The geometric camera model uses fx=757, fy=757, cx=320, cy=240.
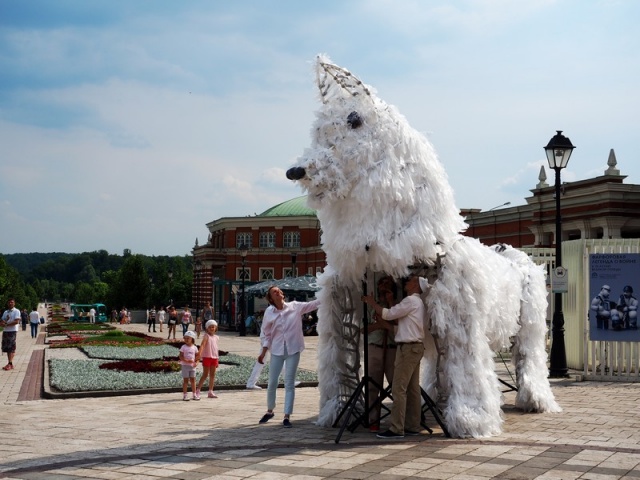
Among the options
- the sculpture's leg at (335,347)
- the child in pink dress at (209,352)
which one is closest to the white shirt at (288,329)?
the sculpture's leg at (335,347)

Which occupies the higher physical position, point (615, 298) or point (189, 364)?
point (615, 298)

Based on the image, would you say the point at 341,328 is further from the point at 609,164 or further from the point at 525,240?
the point at 525,240

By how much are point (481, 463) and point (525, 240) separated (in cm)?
4262

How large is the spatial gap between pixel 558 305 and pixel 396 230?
26.7 feet

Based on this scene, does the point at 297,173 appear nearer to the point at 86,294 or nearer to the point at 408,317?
the point at 408,317

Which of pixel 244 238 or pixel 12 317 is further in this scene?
pixel 244 238

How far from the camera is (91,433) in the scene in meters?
8.95

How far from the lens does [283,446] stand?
7.87 metres

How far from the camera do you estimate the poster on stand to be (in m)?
14.0

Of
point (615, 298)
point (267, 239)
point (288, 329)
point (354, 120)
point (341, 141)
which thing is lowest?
point (288, 329)

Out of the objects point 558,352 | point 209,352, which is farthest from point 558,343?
point 209,352

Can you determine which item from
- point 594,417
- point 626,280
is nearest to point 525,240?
point 626,280

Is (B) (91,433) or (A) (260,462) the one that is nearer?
(A) (260,462)

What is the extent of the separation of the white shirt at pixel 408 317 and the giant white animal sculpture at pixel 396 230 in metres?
0.20
